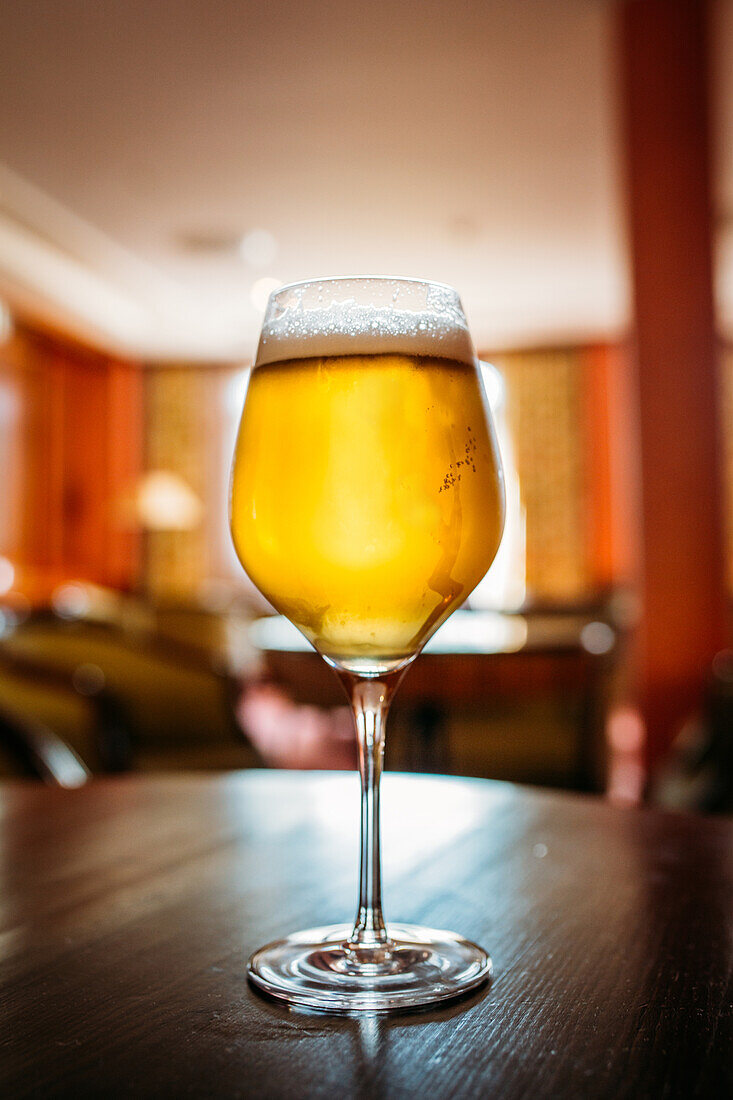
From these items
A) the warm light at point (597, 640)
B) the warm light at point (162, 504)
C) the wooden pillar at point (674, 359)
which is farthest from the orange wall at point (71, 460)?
the wooden pillar at point (674, 359)

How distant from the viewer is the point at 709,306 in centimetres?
364

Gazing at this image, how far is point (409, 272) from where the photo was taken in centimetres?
771

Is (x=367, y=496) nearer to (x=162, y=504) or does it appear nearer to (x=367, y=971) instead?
(x=367, y=971)

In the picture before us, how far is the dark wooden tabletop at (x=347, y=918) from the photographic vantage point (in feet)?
1.20

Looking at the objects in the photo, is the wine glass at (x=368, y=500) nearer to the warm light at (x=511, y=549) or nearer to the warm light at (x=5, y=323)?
the warm light at (x=5, y=323)

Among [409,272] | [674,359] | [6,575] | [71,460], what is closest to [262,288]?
[409,272]

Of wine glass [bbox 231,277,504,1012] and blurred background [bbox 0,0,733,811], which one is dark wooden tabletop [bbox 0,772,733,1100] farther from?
blurred background [bbox 0,0,733,811]

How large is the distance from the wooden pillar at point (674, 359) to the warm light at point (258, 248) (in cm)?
337

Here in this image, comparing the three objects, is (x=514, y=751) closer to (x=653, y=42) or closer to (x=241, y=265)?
(x=653, y=42)

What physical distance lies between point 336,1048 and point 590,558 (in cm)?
934

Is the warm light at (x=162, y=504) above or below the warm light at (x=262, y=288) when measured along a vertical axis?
below

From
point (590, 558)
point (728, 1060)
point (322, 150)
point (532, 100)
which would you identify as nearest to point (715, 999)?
point (728, 1060)

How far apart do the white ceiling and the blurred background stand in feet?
0.07

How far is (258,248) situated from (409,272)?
4.10 ft
